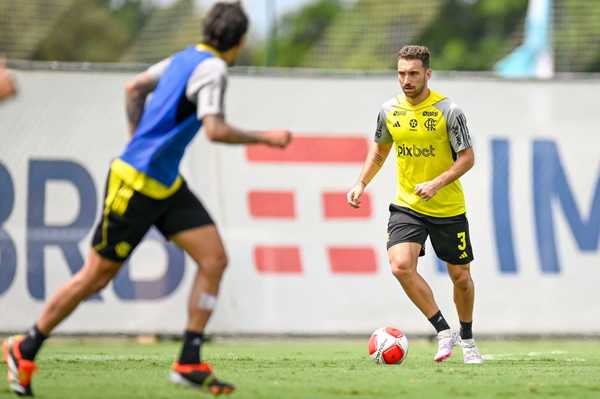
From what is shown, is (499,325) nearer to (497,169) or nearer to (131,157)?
(497,169)

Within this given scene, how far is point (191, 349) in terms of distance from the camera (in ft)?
25.7

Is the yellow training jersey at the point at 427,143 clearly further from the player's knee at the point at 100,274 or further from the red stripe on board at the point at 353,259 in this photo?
the red stripe on board at the point at 353,259

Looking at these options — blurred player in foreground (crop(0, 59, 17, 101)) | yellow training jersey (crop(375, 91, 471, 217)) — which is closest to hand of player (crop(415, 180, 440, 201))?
yellow training jersey (crop(375, 91, 471, 217))

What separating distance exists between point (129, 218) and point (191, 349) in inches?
33.9

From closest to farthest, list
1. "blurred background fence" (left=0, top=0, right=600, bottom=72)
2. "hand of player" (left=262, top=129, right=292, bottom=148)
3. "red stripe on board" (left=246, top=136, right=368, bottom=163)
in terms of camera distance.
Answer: "hand of player" (left=262, top=129, right=292, bottom=148), "red stripe on board" (left=246, top=136, right=368, bottom=163), "blurred background fence" (left=0, top=0, right=600, bottom=72)

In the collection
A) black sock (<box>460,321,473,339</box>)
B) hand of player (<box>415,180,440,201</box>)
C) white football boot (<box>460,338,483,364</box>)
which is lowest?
white football boot (<box>460,338,483,364</box>)

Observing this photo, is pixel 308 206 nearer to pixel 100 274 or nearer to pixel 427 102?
pixel 427 102

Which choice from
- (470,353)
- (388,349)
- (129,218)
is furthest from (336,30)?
(129,218)

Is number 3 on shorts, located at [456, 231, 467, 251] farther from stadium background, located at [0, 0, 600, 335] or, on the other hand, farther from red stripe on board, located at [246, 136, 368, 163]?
red stripe on board, located at [246, 136, 368, 163]

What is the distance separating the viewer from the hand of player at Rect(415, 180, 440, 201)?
32.5 feet

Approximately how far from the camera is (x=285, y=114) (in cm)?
1530

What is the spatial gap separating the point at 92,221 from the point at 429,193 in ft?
19.2

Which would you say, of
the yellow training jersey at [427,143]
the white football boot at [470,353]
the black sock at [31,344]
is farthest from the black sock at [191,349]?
the white football boot at [470,353]

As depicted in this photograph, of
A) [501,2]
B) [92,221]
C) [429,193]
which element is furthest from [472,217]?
[501,2]
